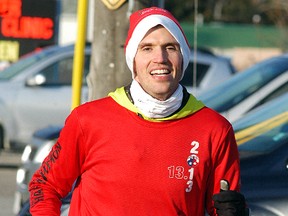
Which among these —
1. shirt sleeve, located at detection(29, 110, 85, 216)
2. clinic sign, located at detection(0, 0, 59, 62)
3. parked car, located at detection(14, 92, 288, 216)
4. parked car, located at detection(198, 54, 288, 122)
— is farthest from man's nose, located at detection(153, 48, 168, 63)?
clinic sign, located at detection(0, 0, 59, 62)

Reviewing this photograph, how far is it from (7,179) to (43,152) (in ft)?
17.1

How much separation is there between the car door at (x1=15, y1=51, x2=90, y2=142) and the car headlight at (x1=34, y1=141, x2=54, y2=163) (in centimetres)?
637

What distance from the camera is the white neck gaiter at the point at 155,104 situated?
A: 3.62 meters

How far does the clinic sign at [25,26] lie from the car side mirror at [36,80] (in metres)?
6.07

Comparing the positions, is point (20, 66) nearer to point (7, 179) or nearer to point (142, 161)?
point (7, 179)

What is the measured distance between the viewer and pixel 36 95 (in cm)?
1553

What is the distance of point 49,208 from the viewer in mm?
3766

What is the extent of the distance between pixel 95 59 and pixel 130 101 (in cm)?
282

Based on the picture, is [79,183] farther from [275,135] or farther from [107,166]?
[275,135]

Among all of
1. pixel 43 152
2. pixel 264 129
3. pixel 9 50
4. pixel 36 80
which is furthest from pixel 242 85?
pixel 9 50

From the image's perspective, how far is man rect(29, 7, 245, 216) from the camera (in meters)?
3.62

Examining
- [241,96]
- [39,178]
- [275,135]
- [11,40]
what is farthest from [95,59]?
[11,40]

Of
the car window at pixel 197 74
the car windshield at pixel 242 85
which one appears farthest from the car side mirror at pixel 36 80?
the car windshield at pixel 242 85

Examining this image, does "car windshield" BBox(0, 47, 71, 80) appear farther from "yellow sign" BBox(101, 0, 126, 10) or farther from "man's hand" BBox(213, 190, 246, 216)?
"man's hand" BBox(213, 190, 246, 216)
